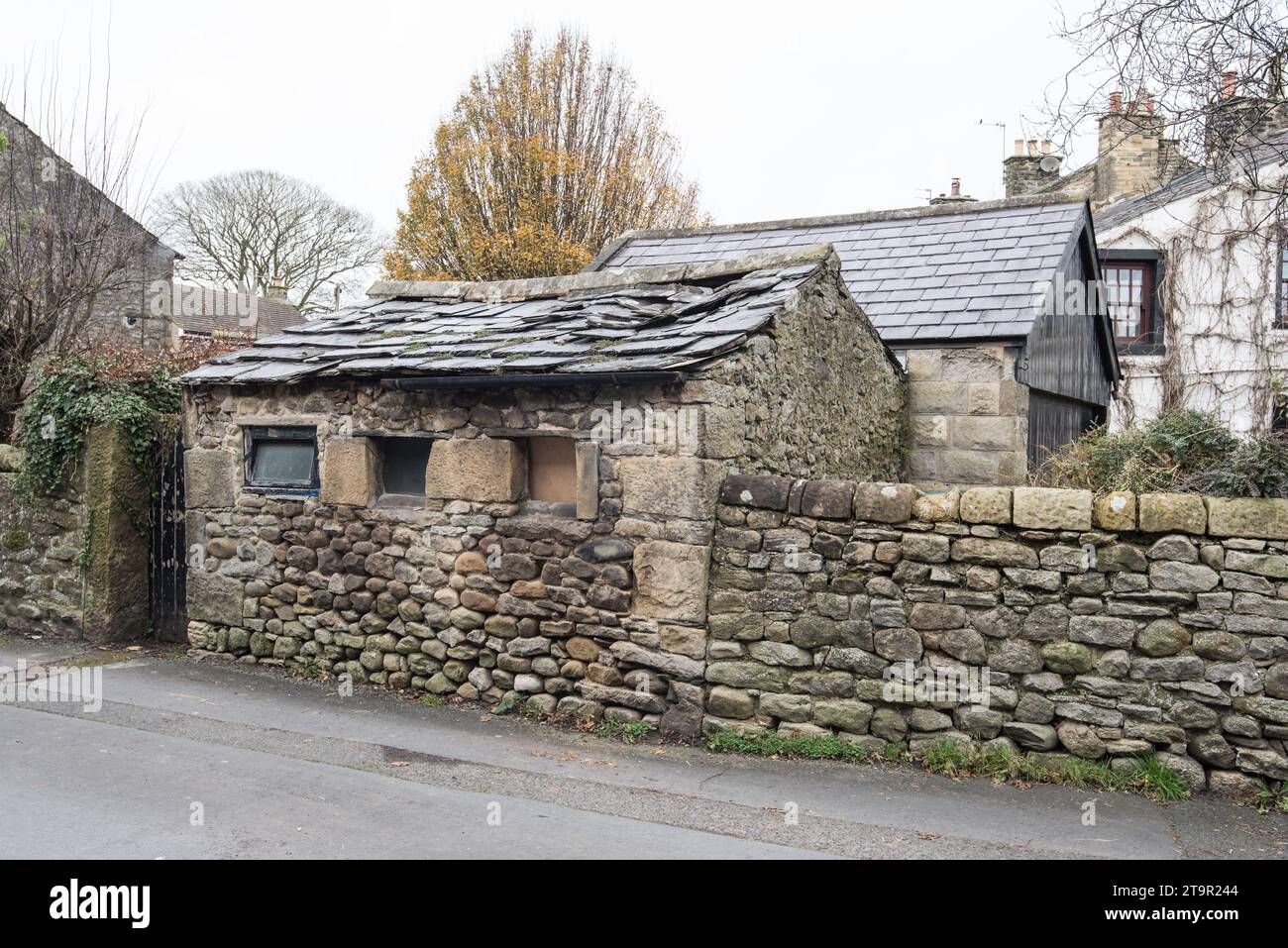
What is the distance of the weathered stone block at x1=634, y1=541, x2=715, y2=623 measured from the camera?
259 inches

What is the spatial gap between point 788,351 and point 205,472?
202 inches

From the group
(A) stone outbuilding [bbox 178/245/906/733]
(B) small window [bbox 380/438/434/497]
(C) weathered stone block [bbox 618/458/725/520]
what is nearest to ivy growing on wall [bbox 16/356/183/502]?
(A) stone outbuilding [bbox 178/245/906/733]

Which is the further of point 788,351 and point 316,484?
point 316,484

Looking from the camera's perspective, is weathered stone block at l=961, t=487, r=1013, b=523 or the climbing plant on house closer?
weathered stone block at l=961, t=487, r=1013, b=523

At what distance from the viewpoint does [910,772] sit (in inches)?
239

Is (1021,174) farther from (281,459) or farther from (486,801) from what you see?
(486,801)

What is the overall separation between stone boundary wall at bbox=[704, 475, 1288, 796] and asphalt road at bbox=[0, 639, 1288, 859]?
0.34 meters

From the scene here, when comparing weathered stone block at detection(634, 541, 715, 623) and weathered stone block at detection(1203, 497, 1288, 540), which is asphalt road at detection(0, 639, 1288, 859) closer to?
weathered stone block at detection(634, 541, 715, 623)

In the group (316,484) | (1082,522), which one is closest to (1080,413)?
(1082,522)

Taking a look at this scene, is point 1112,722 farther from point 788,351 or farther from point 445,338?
point 445,338

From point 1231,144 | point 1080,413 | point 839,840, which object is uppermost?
point 1231,144

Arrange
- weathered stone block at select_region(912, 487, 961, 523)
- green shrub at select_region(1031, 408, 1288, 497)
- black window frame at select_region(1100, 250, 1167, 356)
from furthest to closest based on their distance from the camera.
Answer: black window frame at select_region(1100, 250, 1167, 356) < weathered stone block at select_region(912, 487, 961, 523) < green shrub at select_region(1031, 408, 1288, 497)

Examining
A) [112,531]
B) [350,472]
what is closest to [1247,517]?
[350,472]

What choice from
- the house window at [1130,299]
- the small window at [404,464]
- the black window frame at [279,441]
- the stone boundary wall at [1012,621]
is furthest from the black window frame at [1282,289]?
the black window frame at [279,441]
